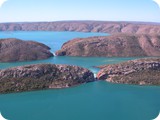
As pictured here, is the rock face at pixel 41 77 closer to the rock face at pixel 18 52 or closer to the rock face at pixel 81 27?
the rock face at pixel 18 52

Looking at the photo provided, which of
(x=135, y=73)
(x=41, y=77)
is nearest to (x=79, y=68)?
(x=41, y=77)

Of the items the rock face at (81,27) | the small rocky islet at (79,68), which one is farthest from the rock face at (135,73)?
the rock face at (81,27)

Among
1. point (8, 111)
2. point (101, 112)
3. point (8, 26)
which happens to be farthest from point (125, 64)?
point (8, 26)

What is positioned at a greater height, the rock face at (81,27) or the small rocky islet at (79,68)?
the small rocky islet at (79,68)

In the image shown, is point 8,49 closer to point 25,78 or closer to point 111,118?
point 25,78

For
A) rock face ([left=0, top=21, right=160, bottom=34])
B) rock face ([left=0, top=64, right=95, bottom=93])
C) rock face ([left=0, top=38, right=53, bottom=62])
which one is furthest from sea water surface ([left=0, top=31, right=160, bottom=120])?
rock face ([left=0, top=21, right=160, bottom=34])

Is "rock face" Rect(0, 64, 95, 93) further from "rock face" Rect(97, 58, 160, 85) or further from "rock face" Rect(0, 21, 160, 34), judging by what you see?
"rock face" Rect(0, 21, 160, 34)

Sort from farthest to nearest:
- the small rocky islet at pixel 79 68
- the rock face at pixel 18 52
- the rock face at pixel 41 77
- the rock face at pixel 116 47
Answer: the rock face at pixel 116 47 → the rock face at pixel 18 52 → the small rocky islet at pixel 79 68 → the rock face at pixel 41 77
